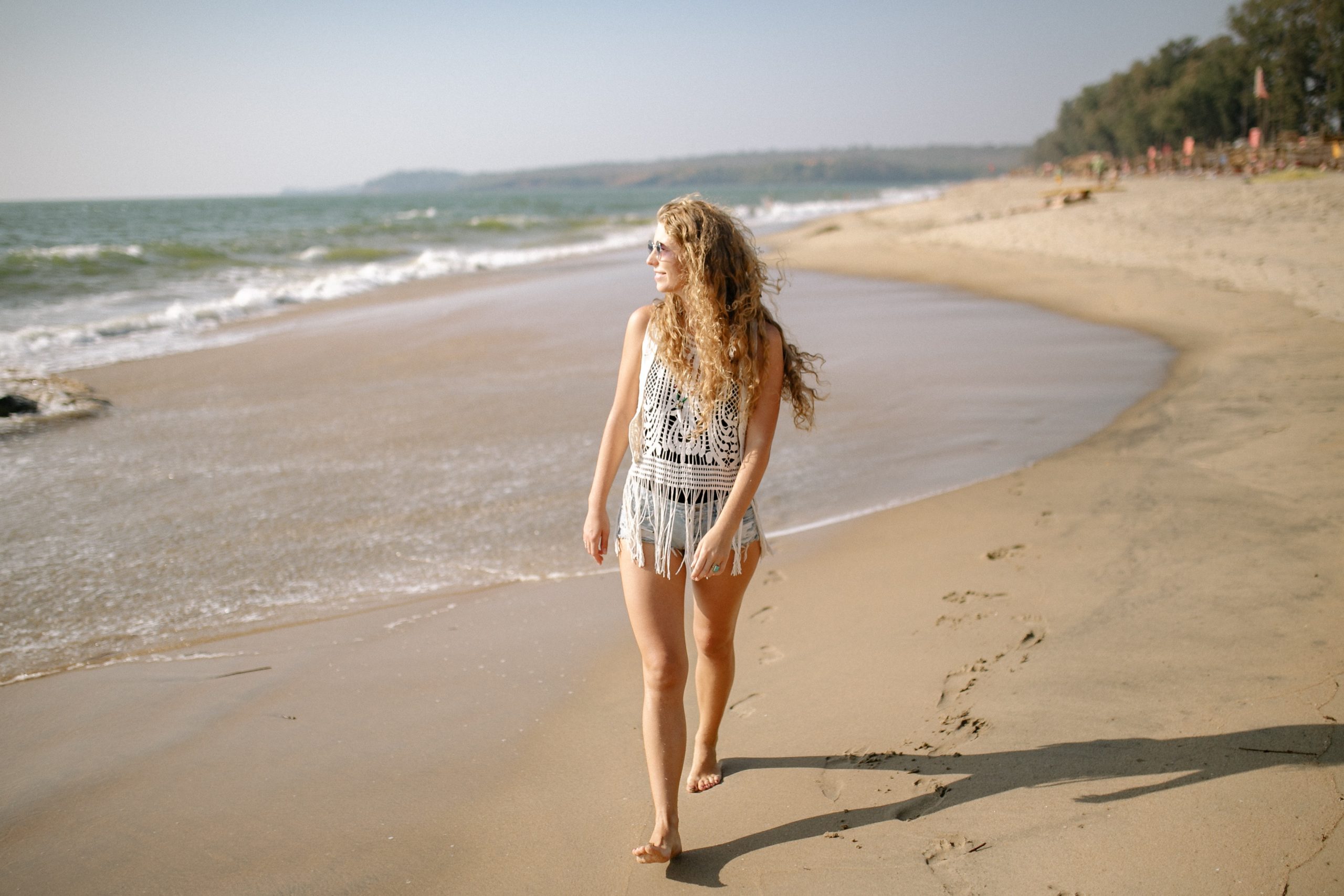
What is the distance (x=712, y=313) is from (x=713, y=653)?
1038mm

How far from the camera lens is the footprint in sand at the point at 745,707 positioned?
10.8 ft

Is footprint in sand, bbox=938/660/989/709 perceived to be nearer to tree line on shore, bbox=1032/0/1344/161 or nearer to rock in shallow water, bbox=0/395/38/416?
rock in shallow water, bbox=0/395/38/416

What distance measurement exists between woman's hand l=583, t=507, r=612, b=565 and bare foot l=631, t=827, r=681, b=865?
0.80 metres

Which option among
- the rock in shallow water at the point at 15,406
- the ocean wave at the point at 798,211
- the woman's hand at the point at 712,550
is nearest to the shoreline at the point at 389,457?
the rock in shallow water at the point at 15,406

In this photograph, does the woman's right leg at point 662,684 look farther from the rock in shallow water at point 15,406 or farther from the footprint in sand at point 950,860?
the rock in shallow water at point 15,406

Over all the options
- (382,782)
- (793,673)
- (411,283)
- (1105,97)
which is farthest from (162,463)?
(1105,97)

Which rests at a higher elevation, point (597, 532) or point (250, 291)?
point (250, 291)

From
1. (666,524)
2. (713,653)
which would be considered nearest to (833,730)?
(713,653)

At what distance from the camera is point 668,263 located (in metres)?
2.52

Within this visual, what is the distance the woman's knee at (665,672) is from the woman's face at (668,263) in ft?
3.40

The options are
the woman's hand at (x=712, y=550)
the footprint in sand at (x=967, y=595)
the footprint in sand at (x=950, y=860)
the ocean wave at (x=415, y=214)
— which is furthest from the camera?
the ocean wave at (x=415, y=214)

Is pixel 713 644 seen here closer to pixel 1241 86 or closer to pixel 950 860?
pixel 950 860

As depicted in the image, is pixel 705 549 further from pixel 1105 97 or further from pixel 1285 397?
pixel 1105 97

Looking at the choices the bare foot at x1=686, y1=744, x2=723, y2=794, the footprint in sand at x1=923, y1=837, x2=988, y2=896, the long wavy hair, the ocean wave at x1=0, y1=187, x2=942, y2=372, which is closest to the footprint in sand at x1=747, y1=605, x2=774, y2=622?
the bare foot at x1=686, y1=744, x2=723, y2=794
